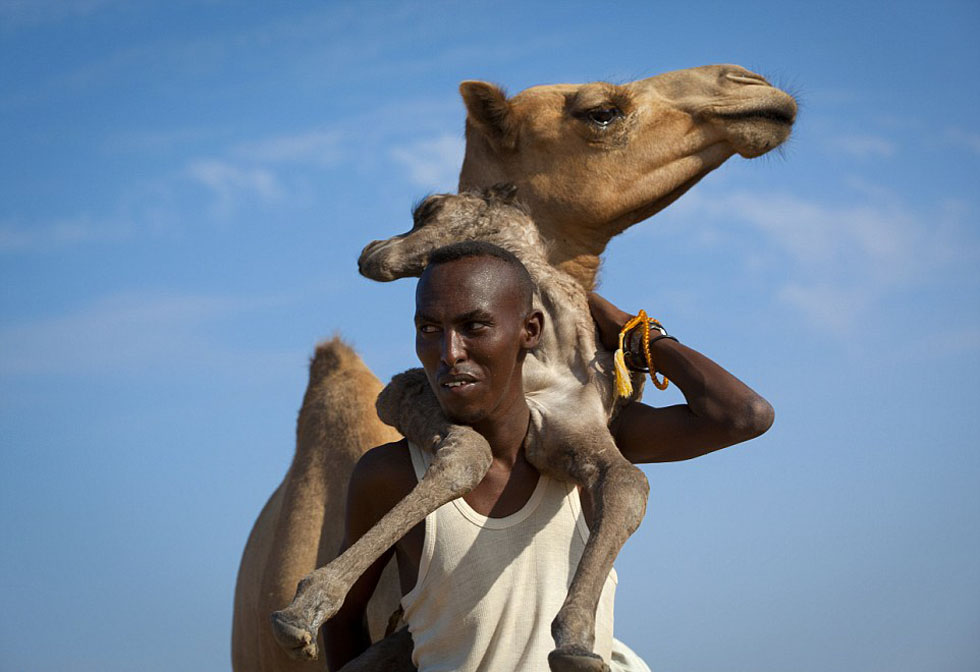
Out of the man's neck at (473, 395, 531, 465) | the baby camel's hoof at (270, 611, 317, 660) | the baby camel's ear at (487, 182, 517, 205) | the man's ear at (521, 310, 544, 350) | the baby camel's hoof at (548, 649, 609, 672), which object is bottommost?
the baby camel's hoof at (548, 649, 609, 672)

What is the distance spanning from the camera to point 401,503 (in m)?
2.68

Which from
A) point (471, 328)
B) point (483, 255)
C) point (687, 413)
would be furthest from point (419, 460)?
point (687, 413)

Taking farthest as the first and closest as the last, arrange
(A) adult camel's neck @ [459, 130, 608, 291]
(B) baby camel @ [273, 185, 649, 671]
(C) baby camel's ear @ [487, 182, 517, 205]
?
1. (A) adult camel's neck @ [459, 130, 608, 291]
2. (C) baby camel's ear @ [487, 182, 517, 205]
3. (B) baby camel @ [273, 185, 649, 671]

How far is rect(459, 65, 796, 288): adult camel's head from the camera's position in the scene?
3967mm

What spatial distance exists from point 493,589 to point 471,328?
0.63 metres

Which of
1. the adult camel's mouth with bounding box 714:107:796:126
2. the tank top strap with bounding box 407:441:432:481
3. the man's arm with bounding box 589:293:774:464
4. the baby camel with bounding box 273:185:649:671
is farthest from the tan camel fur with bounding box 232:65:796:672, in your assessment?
the tank top strap with bounding box 407:441:432:481

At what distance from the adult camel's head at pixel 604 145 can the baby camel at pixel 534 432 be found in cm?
32

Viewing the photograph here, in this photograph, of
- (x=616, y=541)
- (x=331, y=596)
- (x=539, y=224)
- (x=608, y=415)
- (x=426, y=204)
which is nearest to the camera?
(x=331, y=596)

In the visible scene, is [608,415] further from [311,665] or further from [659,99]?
[311,665]

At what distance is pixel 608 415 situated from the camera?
3.19 m

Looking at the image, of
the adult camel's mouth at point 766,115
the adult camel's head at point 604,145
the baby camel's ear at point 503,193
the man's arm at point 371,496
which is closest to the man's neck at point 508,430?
the man's arm at point 371,496

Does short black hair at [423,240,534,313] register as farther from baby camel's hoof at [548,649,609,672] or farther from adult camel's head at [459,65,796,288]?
baby camel's hoof at [548,649,609,672]

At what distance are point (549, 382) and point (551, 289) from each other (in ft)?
0.85

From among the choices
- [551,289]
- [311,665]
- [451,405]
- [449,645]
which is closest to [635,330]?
[551,289]
